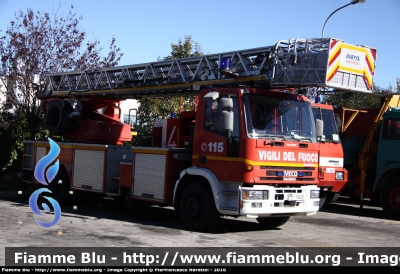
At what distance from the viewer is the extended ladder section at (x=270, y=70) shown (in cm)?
1002

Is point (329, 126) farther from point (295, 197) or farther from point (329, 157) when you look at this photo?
point (295, 197)

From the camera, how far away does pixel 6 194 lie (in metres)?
16.4

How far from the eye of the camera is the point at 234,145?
1012cm

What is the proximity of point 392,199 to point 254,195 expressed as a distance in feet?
19.2

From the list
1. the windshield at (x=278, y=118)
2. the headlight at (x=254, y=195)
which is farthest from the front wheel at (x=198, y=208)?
the windshield at (x=278, y=118)

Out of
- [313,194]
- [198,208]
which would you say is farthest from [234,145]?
[313,194]

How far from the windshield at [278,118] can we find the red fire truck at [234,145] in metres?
0.02

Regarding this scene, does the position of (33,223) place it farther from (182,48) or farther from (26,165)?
(182,48)

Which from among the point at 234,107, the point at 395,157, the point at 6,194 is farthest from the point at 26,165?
the point at 395,157

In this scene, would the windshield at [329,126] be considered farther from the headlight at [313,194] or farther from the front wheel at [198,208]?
the front wheel at [198,208]

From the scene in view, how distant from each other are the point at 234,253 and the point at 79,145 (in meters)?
6.85

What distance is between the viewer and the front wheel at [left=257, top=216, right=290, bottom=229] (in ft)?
38.2

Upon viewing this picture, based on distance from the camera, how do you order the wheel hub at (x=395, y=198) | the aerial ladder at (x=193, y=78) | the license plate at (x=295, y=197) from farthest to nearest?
the wheel hub at (x=395, y=198) → the license plate at (x=295, y=197) → the aerial ladder at (x=193, y=78)

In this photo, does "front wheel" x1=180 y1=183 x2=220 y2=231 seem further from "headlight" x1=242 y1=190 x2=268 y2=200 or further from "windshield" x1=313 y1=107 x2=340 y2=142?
"windshield" x1=313 y1=107 x2=340 y2=142
